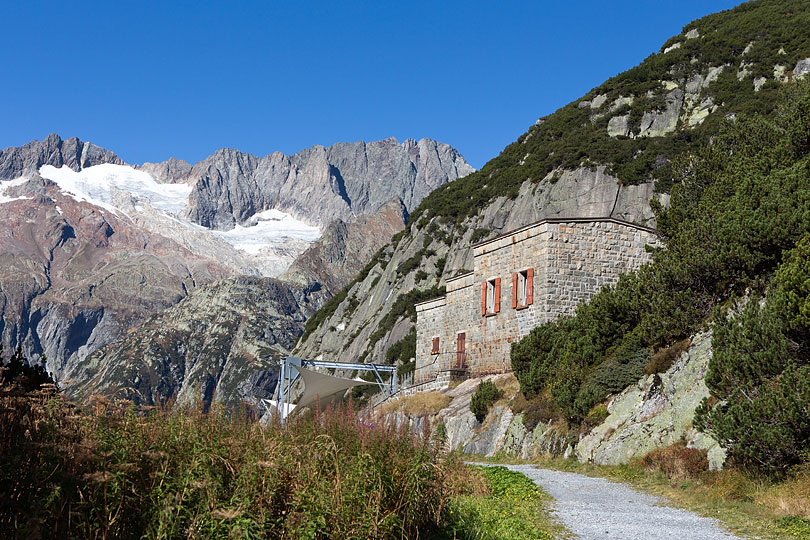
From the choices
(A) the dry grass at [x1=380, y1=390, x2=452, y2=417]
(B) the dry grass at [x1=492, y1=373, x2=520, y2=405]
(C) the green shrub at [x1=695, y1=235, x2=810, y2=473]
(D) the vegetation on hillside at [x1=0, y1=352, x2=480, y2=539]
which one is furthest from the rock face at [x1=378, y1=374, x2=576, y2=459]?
(D) the vegetation on hillside at [x1=0, y1=352, x2=480, y2=539]

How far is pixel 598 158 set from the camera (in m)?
52.8

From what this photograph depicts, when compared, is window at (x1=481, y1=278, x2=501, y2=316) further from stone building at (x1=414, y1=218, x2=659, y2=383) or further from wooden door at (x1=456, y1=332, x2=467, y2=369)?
wooden door at (x1=456, y1=332, x2=467, y2=369)

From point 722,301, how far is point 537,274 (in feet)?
36.5

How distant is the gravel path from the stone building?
1385 cm

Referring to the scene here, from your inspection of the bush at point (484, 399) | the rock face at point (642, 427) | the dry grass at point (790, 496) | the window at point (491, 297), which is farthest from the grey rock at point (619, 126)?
the dry grass at point (790, 496)

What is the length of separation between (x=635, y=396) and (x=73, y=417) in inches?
526

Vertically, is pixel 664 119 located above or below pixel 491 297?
above

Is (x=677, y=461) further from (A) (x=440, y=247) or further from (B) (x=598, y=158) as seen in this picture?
(A) (x=440, y=247)

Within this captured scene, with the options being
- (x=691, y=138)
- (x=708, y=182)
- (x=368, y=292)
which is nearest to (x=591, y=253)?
(x=708, y=182)

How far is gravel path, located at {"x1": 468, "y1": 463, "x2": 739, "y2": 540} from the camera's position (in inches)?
346

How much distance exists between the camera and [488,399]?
78.0 ft

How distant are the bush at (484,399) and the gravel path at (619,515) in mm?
10189

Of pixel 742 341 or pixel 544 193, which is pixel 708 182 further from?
pixel 544 193

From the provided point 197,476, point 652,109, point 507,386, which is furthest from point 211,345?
point 197,476
